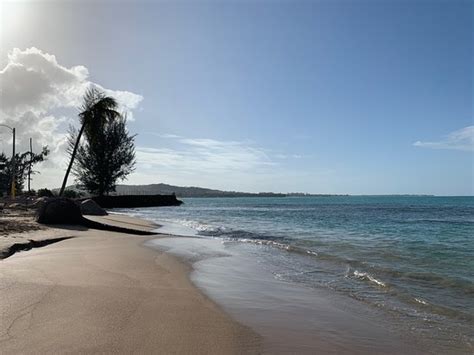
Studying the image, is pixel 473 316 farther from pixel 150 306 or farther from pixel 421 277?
pixel 150 306

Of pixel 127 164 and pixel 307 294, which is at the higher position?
pixel 127 164

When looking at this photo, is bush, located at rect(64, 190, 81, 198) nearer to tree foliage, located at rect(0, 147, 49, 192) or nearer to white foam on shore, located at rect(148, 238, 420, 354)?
tree foliage, located at rect(0, 147, 49, 192)

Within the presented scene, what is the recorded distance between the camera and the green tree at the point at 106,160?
169ft

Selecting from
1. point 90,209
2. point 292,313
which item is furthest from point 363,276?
point 90,209

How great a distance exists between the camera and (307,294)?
723 cm

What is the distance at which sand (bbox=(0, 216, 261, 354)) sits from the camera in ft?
12.9

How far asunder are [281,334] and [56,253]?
6.23 m

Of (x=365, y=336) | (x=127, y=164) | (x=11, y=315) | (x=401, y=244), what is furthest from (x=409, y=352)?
(x=127, y=164)

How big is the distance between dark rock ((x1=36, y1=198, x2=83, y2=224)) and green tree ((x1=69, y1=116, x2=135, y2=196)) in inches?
1425

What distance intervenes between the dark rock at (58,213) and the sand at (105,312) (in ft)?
26.0

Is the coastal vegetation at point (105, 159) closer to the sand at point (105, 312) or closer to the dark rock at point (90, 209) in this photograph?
the dark rock at point (90, 209)

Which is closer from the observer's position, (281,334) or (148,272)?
(281,334)

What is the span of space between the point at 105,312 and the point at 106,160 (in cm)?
4952

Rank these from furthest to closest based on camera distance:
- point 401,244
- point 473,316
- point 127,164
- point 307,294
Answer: point 127,164
point 401,244
point 307,294
point 473,316
